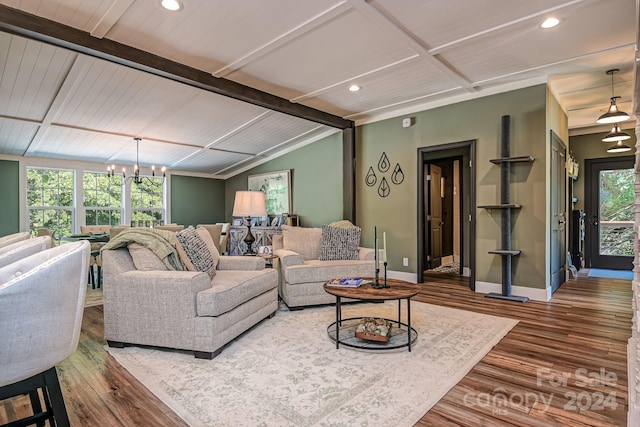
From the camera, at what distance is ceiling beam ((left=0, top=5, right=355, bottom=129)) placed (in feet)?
8.69

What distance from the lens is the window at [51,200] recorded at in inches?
252

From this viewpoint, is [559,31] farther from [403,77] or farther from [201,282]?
[201,282]

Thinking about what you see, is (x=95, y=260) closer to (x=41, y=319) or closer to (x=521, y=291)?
(x=41, y=319)

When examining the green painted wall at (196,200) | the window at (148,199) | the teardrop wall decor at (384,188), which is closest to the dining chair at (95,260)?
the window at (148,199)

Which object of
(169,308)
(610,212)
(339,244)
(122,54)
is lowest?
(169,308)

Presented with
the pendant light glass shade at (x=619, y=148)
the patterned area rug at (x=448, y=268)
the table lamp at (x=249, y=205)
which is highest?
the pendant light glass shade at (x=619, y=148)

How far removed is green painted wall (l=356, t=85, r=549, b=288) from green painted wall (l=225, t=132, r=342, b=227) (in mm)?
779

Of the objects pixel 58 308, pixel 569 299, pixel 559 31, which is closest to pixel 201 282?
pixel 58 308

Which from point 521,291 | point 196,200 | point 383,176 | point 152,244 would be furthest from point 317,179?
point 152,244

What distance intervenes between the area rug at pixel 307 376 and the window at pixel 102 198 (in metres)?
5.55

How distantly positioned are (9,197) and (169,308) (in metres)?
5.71

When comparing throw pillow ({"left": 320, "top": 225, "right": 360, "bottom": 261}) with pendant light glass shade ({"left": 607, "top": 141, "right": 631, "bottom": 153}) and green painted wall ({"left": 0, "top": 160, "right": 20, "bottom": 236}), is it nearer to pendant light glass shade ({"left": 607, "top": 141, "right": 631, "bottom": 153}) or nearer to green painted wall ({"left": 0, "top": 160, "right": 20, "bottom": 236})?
pendant light glass shade ({"left": 607, "top": 141, "right": 631, "bottom": 153})

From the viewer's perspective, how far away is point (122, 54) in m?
3.21

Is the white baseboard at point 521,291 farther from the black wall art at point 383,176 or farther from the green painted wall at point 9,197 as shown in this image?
the green painted wall at point 9,197
